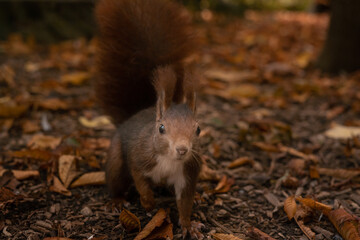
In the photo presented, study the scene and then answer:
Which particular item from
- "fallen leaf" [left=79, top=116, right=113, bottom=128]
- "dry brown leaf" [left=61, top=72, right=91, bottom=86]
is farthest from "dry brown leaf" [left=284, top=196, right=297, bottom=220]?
"dry brown leaf" [left=61, top=72, right=91, bottom=86]

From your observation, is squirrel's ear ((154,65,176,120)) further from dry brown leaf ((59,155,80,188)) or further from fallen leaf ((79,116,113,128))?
fallen leaf ((79,116,113,128))

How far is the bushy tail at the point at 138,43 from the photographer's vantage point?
7.53ft

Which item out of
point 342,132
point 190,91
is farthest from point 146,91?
point 342,132

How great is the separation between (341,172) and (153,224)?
135cm

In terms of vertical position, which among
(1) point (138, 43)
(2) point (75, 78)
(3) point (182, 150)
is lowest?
(2) point (75, 78)

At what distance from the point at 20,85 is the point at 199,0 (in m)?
5.51

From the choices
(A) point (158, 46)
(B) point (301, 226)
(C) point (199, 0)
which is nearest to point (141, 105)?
(A) point (158, 46)

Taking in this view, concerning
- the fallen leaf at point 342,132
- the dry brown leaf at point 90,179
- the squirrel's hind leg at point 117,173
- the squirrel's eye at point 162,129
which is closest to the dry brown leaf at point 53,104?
the dry brown leaf at point 90,179

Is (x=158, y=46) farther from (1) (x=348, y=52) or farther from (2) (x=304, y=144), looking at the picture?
(1) (x=348, y=52)

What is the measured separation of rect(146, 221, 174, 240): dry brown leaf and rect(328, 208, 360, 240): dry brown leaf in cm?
83

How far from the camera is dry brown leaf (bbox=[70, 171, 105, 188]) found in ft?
7.67

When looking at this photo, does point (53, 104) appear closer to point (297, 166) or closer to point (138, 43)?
point (138, 43)

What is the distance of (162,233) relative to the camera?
190 cm

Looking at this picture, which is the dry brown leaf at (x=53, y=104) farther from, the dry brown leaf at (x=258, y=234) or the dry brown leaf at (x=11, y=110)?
the dry brown leaf at (x=258, y=234)
